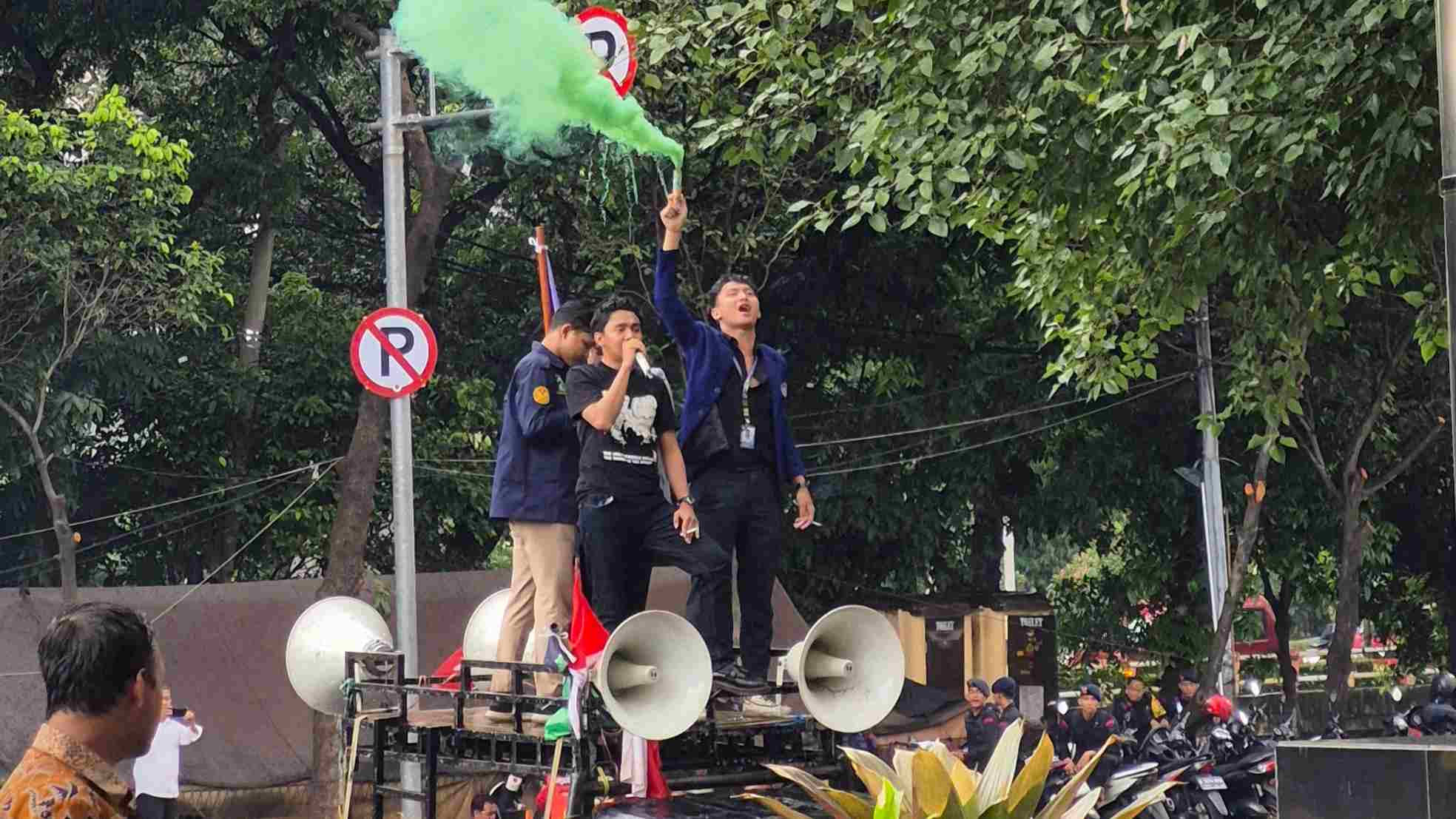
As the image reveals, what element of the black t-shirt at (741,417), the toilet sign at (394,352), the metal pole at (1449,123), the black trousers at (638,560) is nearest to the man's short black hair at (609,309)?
the black t-shirt at (741,417)

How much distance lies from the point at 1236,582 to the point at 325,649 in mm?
13149

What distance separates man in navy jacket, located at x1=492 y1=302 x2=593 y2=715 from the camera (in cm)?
790

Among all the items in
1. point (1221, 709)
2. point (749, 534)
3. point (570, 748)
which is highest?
point (749, 534)

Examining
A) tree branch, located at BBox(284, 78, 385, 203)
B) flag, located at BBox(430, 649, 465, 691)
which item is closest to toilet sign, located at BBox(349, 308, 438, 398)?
flag, located at BBox(430, 649, 465, 691)

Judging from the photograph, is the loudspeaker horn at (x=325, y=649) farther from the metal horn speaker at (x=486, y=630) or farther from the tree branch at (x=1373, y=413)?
the tree branch at (x=1373, y=413)

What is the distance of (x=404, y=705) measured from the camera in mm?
7727

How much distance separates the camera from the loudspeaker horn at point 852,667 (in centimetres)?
718

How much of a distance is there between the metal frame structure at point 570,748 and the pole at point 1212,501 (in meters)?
13.2

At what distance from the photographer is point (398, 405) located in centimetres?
1319

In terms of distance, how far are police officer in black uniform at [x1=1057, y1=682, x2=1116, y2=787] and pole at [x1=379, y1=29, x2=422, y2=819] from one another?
5.21 m

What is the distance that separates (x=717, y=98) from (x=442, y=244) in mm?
8587

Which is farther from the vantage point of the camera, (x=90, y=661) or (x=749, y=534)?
(x=749, y=534)

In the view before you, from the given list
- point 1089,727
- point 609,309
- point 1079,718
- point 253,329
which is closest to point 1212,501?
point 1079,718

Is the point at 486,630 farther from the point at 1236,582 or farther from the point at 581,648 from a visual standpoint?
the point at 1236,582
